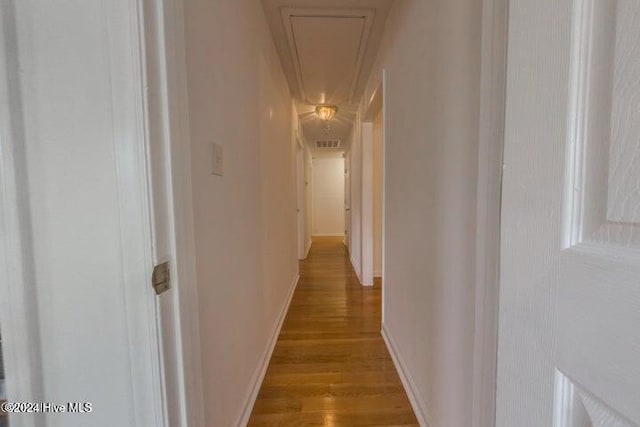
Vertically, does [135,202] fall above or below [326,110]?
below

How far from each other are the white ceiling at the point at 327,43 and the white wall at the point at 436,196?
0.94 feet

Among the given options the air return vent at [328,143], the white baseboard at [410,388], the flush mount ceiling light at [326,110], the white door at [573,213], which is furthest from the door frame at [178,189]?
the air return vent at [328,143]

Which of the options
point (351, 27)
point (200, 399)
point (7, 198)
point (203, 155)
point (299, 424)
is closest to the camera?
point (7, 198)

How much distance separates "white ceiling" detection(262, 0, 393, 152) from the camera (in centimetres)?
185

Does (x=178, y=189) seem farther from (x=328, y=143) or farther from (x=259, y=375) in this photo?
(x=328, y=143)

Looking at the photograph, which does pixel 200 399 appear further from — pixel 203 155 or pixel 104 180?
pixel 203 155

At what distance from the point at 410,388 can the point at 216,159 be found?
1.51 meters

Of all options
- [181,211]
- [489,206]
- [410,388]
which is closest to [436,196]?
[489,206]

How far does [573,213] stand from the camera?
0.37m

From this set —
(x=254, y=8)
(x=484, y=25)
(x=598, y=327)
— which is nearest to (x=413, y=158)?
(x=484, y=25)

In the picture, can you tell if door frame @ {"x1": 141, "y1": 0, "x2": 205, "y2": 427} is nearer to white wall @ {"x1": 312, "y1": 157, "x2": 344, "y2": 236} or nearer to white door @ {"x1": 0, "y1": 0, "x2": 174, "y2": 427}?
white door @ {"x1": 0, "y1": 0, "x2": 174, "y2": 427}

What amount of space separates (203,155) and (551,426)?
41.0 inches

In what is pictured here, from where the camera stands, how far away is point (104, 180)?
0.53m

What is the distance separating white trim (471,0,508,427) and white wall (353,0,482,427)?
0.10 metres
